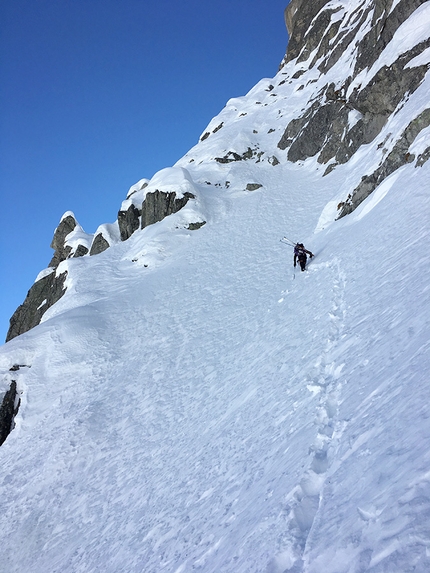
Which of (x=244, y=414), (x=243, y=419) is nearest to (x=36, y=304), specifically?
(x=244, y=414)

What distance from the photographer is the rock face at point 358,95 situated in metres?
19.6

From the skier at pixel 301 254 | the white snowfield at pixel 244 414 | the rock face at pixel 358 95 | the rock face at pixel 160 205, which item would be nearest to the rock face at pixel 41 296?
the rock face at pixel 160 205

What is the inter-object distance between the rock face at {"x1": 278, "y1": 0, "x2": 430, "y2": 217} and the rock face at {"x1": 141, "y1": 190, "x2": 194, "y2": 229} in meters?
13.6

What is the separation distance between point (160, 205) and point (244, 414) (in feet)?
106

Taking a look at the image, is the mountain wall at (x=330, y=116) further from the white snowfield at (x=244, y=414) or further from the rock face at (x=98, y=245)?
the white snowfield at (x=244, y=414)

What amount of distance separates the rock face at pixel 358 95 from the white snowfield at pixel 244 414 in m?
1.99

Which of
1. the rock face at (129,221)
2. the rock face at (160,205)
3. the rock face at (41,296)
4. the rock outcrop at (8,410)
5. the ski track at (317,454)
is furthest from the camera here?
the rock face at (129,221)

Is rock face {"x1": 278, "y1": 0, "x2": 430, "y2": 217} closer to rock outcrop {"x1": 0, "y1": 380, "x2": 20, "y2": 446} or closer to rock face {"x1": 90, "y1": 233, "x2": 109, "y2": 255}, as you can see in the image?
rock outcrop {"x1": 0, "y1": 380, "x2": 20, "y2": 446}

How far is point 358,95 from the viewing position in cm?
3134

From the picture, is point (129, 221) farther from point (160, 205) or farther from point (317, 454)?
point (317, 454)

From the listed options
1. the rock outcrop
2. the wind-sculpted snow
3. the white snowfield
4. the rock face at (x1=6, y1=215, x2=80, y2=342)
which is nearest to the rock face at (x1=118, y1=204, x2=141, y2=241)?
the rock face at (x1=6, y1=215, x2=80, y2=342)

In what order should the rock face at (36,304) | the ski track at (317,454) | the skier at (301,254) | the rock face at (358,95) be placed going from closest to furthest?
1. the ski track at (317,454)
2. the skier at (301,254)
3. the rock face at (358,95)
4. the rock face at (36,304)

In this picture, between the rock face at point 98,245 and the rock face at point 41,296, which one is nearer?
the rock face at point 41,296

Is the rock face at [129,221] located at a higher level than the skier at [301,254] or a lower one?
higher
